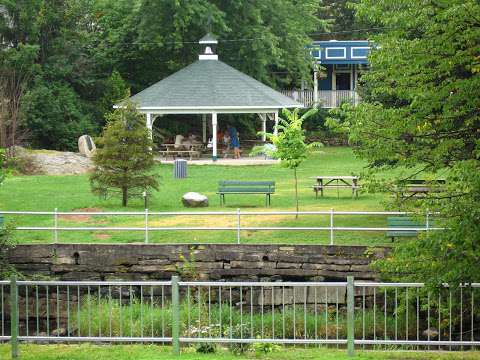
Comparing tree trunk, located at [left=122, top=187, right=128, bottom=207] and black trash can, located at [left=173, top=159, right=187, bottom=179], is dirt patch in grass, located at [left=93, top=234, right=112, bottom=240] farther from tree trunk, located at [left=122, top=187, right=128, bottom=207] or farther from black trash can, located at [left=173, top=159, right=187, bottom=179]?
black trash can, located at [left=173, top=159, right=187, bottom=179]

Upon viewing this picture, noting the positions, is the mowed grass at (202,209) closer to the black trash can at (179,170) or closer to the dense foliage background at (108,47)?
the black trash can at (179,170)

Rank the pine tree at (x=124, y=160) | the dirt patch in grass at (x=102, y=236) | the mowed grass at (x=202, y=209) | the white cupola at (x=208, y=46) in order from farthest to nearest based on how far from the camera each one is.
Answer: the white cupola at (x=208, y=46)
the pine tree at (x=124, y=160)
the dirt patch in grass at (x=102, y=236)
the mowed grass at (x=202, y=209)

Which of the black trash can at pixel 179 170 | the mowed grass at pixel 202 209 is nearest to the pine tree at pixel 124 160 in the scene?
the mowed grass at pixel 202 209

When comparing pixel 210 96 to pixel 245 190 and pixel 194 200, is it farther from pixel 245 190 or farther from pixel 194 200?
pixel 194 200

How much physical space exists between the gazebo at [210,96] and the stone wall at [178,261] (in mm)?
19412

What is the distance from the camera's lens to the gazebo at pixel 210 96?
44.0 metres

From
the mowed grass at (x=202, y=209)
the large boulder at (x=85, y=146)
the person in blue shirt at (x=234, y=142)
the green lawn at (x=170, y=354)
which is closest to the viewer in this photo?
the green lawn at (x=170, y=354)

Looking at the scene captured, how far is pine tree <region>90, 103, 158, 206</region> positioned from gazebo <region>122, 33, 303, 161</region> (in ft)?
43.3

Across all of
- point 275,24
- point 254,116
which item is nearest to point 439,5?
point 275,24

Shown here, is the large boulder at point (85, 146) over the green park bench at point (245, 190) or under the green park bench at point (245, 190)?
over

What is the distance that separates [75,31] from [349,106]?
3348 cm

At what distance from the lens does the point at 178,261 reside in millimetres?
23203

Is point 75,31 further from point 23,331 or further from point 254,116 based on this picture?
point 23,331

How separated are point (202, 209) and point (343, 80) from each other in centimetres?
3667
